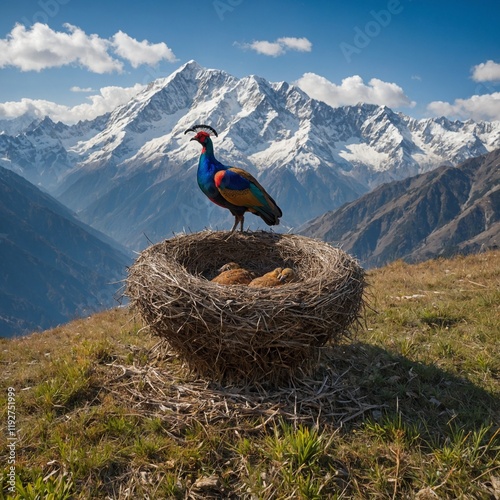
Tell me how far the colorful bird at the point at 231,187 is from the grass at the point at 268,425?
268cm

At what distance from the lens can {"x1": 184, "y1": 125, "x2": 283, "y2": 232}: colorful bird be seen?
6.64 m

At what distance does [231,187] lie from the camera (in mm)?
6617

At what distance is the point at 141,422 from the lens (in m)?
4.62

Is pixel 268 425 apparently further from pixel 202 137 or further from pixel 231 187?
pixel 202 137

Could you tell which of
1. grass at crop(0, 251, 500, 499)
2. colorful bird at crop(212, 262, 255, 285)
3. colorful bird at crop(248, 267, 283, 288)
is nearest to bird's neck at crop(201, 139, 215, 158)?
colorful bird at crop(212, 262, 255, 285)

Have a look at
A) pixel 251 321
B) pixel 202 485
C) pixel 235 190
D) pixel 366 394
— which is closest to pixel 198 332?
pixel 251 321

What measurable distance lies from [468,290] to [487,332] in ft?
9.40

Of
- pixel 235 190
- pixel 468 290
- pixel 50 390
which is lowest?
pixel 50 390

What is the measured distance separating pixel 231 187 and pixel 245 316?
2.75 metres

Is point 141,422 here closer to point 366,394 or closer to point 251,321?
point 251,321

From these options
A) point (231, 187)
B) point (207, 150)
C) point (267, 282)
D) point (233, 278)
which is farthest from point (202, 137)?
point (267, 282)

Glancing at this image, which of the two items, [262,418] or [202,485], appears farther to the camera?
[262,418]

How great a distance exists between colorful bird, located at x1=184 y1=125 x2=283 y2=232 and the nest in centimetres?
175

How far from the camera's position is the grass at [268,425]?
3.70 m
